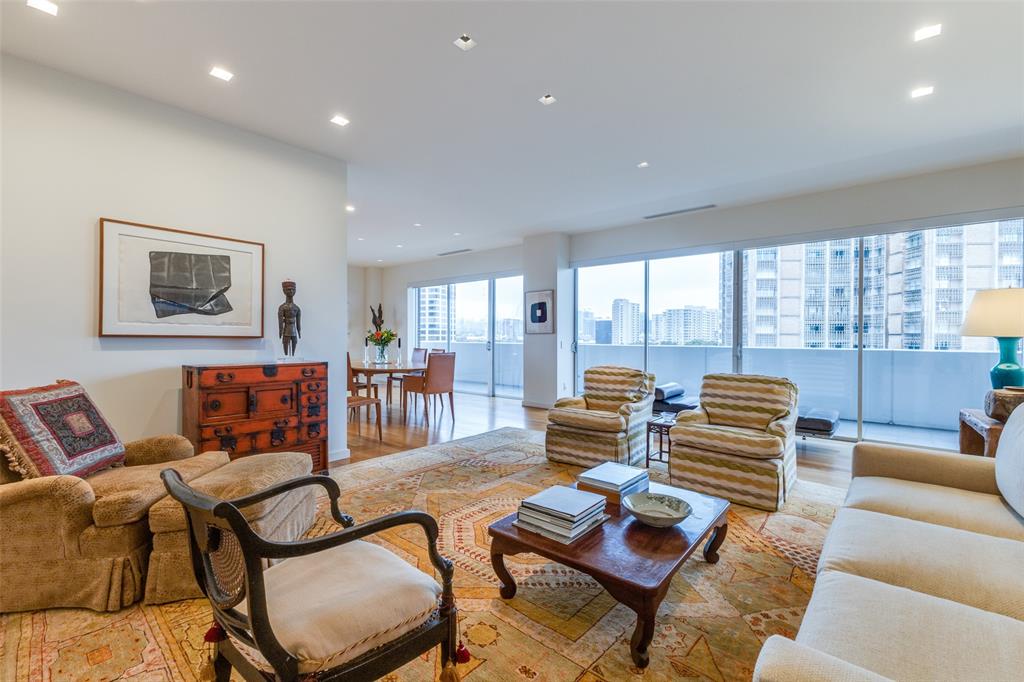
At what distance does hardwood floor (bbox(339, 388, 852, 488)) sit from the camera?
402cm

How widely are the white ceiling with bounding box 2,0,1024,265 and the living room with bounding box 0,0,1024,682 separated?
0.03 meters

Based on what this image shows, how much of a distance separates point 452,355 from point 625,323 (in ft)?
8.82

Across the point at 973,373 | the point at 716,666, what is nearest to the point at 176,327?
the point at 716,666

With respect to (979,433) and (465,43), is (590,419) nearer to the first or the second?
(979,433)

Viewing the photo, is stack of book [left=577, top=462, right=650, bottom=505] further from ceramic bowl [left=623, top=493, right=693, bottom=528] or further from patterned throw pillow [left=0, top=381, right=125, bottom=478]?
patterned throw pillow [left=0, top=381, right=125, bottom=478]

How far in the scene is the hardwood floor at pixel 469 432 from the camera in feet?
13.2

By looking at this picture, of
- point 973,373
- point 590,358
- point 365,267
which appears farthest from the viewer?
point 365,267

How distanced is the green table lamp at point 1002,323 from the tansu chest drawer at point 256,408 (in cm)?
468

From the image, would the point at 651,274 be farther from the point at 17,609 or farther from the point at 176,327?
the point at 17,609

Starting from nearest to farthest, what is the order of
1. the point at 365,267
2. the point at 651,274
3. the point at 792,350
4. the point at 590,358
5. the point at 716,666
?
the point at 716,666 < the point at 792,350 < the point at 651,274 < the point at 590,358 < the point at 365,267

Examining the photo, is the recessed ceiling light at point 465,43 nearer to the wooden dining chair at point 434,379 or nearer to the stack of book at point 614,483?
the stack of book at point 614,483

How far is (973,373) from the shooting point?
4.38 m

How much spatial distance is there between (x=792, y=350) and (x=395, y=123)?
4.96 meters

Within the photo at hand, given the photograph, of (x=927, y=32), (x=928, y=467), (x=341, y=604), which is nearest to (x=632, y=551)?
(x=341, y=604)
